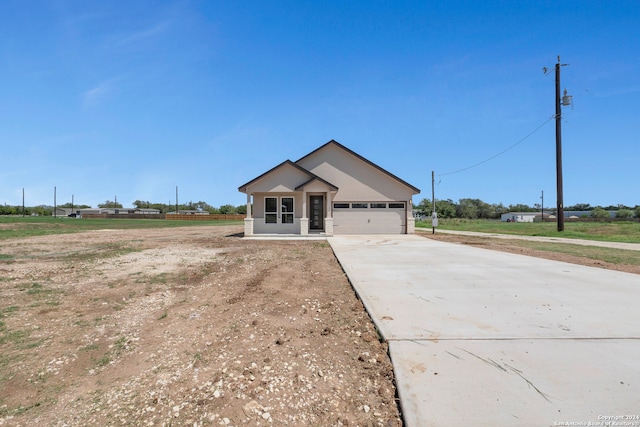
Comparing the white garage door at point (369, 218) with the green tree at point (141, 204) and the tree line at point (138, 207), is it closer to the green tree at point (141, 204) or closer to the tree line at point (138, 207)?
the tree line at point (138, 207)

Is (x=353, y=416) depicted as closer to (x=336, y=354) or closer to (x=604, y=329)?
Answer: (x=336, y=354)

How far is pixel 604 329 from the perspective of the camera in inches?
143

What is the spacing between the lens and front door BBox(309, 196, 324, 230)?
65.8ft

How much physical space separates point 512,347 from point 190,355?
351 centimetres

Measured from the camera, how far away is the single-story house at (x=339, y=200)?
1860 centimetres

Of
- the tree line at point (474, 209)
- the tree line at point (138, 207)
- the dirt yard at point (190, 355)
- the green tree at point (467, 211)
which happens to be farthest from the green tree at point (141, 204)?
the dirt yard at point (190, 355)

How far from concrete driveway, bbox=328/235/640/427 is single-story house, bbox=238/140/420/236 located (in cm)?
1276

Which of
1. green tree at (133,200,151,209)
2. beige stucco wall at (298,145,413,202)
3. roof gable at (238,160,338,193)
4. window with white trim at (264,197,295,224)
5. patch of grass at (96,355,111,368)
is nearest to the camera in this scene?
patch of grass at (96,355,111,368)

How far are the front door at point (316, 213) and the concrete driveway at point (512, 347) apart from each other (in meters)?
13.8

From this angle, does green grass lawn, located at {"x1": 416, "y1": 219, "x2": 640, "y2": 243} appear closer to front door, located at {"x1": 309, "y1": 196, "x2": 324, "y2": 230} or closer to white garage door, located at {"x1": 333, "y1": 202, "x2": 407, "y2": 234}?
white garage door, located at {"x1": 333, "y1": 202, "x2": 407, "y2": 234}

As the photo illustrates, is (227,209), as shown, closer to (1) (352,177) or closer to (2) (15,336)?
(1) (352,177)

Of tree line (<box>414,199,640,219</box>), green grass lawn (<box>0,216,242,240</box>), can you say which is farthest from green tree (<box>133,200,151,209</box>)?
tree line (<box>414,199,640,219</box>)

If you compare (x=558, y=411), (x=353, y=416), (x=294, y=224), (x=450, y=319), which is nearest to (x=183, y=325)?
(x=353, y=416)

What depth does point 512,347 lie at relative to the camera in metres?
3.19
